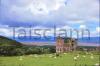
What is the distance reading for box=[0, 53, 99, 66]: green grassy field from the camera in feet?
38.6

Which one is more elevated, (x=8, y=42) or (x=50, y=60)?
(x=8, y=42)

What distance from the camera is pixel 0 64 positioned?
12.2 m

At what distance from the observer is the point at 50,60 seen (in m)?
12.5

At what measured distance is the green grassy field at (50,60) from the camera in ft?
38.6

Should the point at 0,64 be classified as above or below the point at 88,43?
below

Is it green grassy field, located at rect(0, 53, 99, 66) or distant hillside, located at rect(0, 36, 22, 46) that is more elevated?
distant hillside, located at rect(0, 36, 22, 46)

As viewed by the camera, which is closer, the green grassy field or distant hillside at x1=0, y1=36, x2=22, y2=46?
the green grassy field

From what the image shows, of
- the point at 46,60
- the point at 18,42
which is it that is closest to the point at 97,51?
the point at 46,60

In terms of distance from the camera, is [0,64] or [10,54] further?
[10,54]

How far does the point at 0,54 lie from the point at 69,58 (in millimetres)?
4122

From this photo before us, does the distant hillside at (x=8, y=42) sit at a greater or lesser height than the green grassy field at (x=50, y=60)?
greater

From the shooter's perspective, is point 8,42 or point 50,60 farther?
point 8,42

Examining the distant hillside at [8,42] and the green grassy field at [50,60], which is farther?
the distant hillside at [8,42]

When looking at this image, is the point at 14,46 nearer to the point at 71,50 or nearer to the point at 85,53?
the point at 71,50
